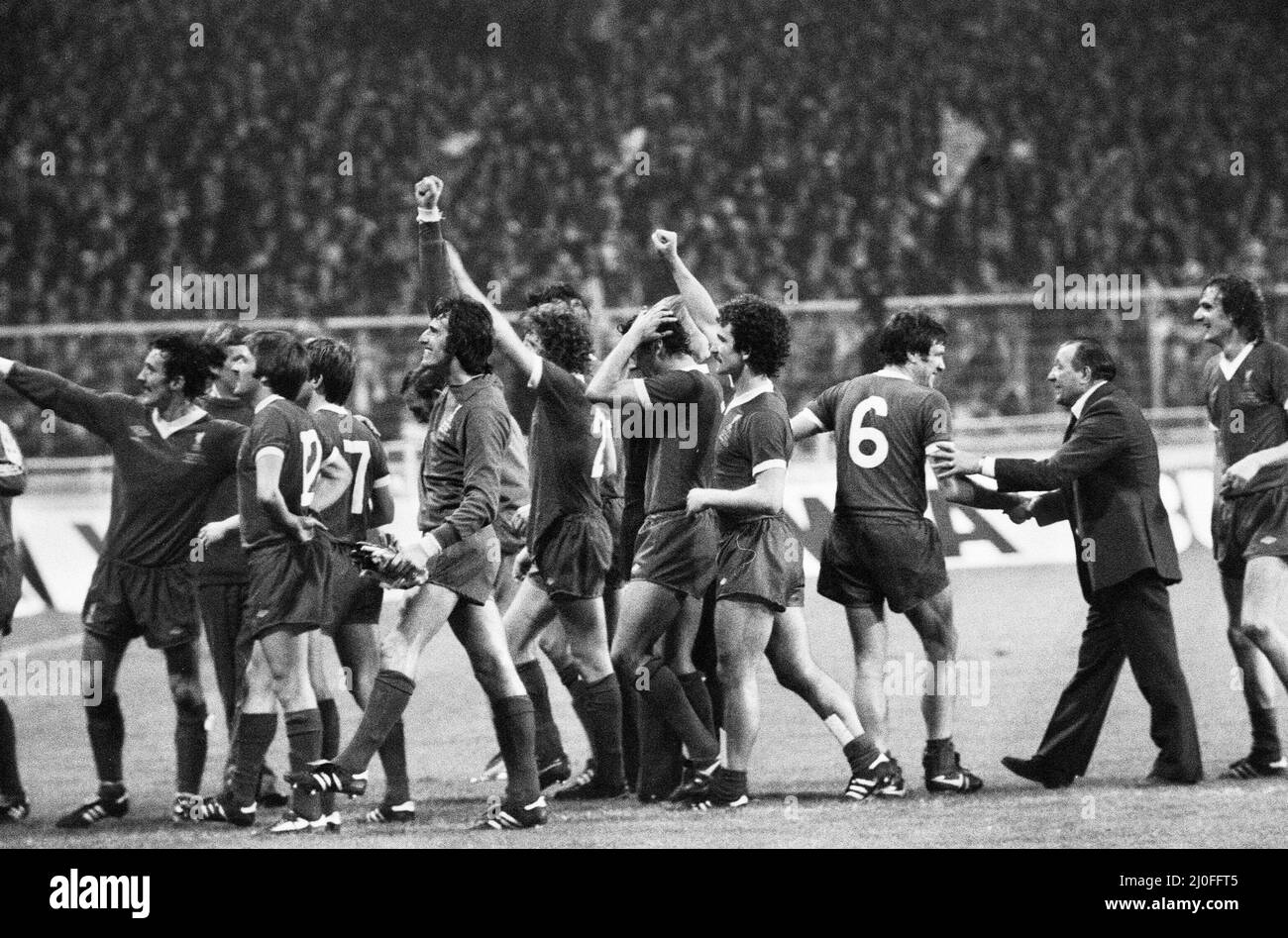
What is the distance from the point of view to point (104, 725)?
651 cm

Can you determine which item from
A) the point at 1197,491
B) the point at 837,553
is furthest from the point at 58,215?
the point at 837,553

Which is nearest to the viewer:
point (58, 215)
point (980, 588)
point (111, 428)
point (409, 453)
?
point (111, 428)

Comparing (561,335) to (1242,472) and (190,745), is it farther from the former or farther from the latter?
(1242,472)

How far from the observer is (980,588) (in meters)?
11.2

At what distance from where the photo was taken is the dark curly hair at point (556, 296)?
265 inches

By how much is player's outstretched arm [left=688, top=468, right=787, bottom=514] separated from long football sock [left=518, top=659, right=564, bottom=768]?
4.27ft

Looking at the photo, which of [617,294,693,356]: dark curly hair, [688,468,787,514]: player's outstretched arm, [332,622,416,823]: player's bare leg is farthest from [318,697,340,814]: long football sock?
[617,294,693,356]: dark curly hair

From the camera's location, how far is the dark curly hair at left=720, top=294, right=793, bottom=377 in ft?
20.3

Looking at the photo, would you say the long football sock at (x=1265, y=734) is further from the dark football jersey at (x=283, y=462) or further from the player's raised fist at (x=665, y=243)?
the dark football jersey at (x=283, y=462)

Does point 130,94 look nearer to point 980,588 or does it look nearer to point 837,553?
point 980,588

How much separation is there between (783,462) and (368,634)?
1750 mm

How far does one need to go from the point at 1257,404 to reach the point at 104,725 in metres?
4.51

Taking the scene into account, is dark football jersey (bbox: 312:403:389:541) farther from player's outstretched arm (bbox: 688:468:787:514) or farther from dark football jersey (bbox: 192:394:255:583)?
→ player's outstretched arm (bbox: 688:468:787:514)

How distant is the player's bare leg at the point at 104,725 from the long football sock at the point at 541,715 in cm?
155
